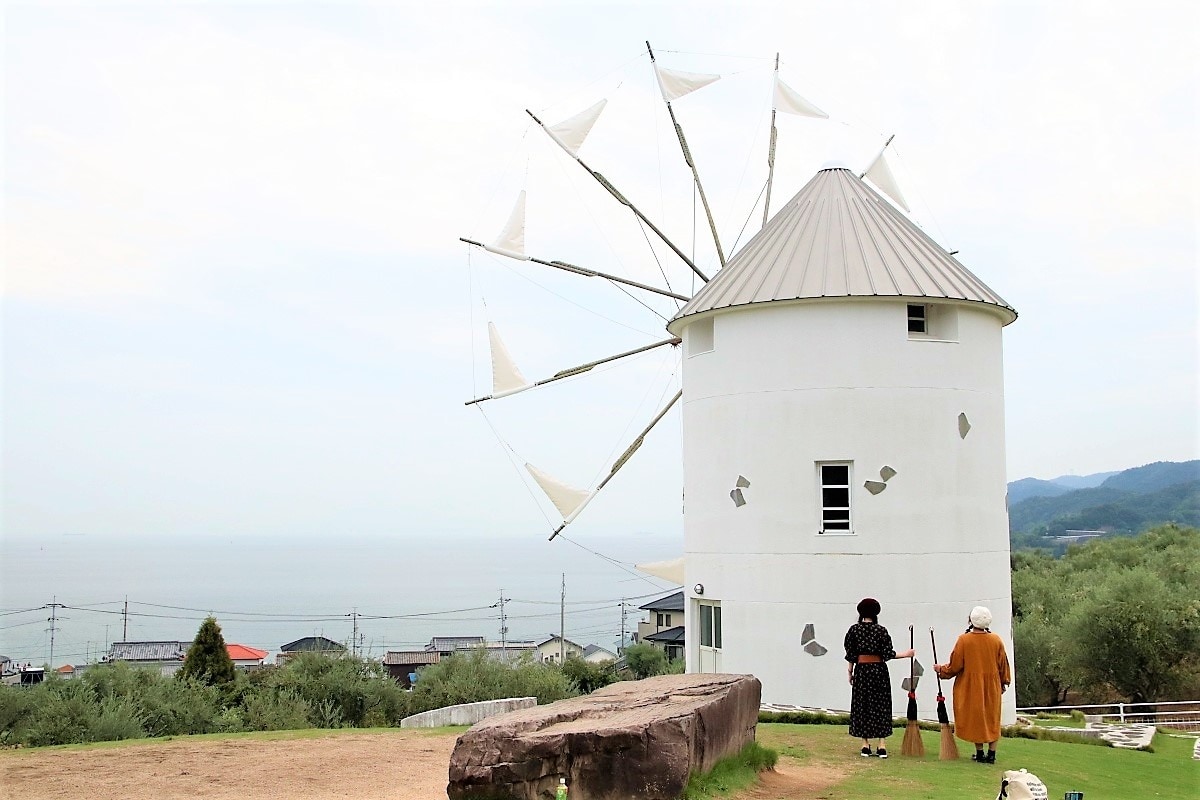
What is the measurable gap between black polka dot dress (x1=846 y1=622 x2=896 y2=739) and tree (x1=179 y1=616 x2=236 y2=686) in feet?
45.6

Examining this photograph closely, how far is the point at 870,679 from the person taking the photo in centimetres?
1301

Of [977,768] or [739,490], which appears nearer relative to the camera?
[977,768]

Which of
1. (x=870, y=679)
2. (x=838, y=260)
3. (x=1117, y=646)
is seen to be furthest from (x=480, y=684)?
(x=1117, y=646)

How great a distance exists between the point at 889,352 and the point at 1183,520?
116 m

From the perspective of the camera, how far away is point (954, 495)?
1827 cm

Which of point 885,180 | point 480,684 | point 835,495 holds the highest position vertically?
point 885,180

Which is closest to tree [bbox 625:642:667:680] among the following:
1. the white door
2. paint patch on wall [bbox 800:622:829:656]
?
the white door

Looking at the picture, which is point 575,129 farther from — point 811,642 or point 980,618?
point 980,618

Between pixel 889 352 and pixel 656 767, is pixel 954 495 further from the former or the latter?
pixel 656 767

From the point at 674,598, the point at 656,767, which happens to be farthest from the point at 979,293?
the point at 674,598

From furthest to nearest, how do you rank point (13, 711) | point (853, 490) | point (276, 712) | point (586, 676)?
point (586, 676) < point (276, 712) < point (853, 490) < point (13, 711)

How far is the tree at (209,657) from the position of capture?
22.6 metres

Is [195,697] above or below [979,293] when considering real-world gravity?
below

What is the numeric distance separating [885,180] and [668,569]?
28.8 feet
